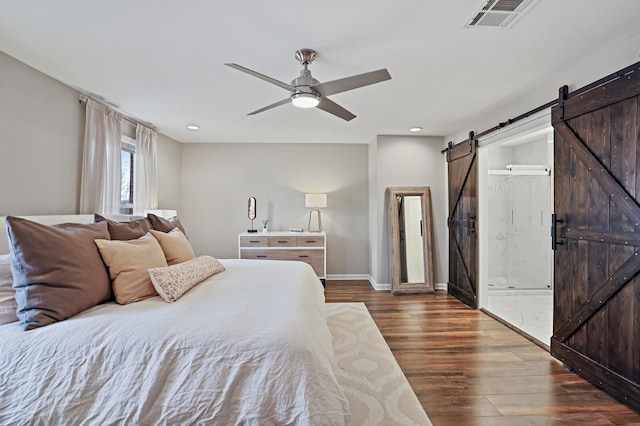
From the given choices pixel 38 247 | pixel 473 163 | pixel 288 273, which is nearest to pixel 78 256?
pixel 38 247

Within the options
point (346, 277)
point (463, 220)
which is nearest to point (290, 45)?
point (463, 220)

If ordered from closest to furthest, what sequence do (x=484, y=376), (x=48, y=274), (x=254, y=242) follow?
(x=48, y=274) → (x=484, y=376) → (x=254, y=242)

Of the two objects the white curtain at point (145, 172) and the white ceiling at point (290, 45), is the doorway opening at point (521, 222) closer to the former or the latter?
the white ceiling at point (290, 45)

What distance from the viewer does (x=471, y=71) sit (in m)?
2.54

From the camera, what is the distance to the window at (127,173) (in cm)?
384

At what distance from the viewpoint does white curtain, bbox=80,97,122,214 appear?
2.97 m

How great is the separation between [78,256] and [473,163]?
13.5 feet

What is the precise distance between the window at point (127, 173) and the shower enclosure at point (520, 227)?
17.9ft

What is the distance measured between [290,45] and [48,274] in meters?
1.98

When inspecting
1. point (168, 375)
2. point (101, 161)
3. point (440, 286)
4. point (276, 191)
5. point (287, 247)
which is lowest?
point (440, 286)

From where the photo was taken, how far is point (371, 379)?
7.36ft

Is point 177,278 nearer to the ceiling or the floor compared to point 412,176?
nearer to the floor

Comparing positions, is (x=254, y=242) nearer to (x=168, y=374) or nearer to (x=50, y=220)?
(x=50, y=220)

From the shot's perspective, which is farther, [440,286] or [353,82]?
[440,286]
